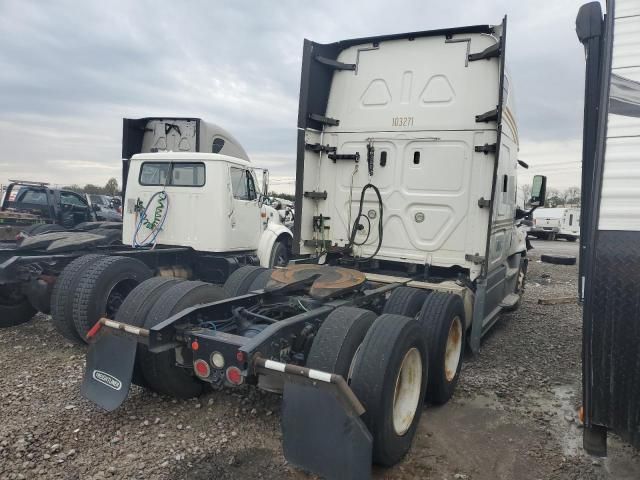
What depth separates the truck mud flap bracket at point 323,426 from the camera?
2604 millimetres

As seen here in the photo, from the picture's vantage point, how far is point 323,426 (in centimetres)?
266

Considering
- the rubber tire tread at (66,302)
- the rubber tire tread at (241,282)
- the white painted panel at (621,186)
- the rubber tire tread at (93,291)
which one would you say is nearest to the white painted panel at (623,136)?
the white painted panel at (621,186)

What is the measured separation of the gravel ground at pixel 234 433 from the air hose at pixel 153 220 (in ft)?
9.35

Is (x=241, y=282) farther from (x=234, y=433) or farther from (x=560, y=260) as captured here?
(x=560, y=260)

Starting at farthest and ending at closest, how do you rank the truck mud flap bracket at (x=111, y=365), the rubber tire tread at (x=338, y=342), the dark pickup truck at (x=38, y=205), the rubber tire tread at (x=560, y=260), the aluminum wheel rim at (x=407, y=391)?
the rubber tire tread at (x=560, y=260) < the dark pickup truck at (x=38, y=205) < the truck mud flap bracket at (x=111, y=365) < the aluminum wheel rim at (x=407, y=391) < the rubber tire tread at (x=338, y=342)

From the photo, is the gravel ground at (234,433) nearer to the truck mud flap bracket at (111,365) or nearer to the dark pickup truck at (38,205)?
the truck mud flap bracket at (111,365)

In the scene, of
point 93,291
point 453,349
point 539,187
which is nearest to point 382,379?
point 453,349

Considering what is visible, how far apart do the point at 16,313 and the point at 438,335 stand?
18.5 feet

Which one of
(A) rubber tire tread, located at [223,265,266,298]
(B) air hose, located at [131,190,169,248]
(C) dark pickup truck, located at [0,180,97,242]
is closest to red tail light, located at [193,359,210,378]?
(A) rubber tire tread, located at [223,265,266,298]

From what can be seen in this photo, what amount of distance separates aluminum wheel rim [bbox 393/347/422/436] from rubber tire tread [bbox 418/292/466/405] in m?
0.63

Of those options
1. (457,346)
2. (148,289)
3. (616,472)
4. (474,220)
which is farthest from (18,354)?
(616,472)

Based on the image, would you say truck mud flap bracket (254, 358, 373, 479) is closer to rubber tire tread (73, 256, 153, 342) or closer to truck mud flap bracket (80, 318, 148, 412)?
truck mud flap bracket (80, 318, 148, 412)

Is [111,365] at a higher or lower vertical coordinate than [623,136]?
lower

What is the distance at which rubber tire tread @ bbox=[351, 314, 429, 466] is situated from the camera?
9.66ft
